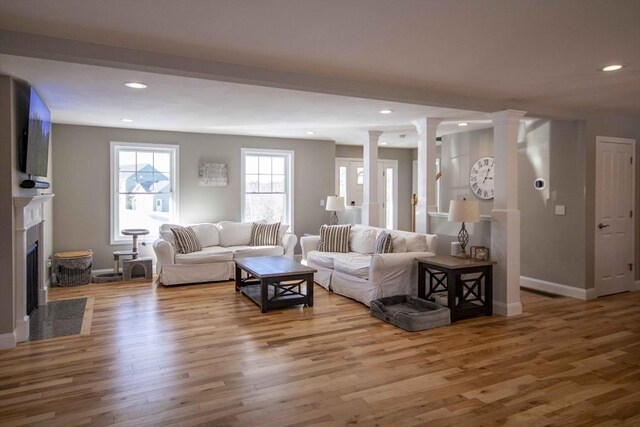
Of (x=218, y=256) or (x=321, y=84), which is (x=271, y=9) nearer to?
(x=321, y=84)

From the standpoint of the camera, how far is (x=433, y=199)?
5496mm

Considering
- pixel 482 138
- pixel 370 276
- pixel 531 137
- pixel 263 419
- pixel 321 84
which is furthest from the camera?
pixel 482 138

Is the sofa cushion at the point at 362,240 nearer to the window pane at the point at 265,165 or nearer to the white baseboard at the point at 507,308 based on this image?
the white baseboard at the point at 507,308

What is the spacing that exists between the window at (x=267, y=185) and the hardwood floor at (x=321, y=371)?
3.27 metres

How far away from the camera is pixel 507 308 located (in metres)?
4.55

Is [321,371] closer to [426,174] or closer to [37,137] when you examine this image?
[426,174]

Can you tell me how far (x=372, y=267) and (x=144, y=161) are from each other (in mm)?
4329

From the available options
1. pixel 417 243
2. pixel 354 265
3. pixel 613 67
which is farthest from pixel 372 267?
pixel 613 67

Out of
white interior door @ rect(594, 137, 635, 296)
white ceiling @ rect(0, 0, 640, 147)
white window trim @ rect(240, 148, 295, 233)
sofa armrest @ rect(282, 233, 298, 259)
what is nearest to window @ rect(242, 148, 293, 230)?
white window trim @ rect(240, 148, 295, 233)

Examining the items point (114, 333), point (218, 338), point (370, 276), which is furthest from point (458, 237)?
point (114, 333)

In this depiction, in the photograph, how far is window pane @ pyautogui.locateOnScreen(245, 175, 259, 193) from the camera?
25.3 feet

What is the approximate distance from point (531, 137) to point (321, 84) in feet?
12.0

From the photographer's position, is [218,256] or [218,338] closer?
[218,338]

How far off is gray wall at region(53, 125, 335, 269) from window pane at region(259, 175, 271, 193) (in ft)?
1.53
